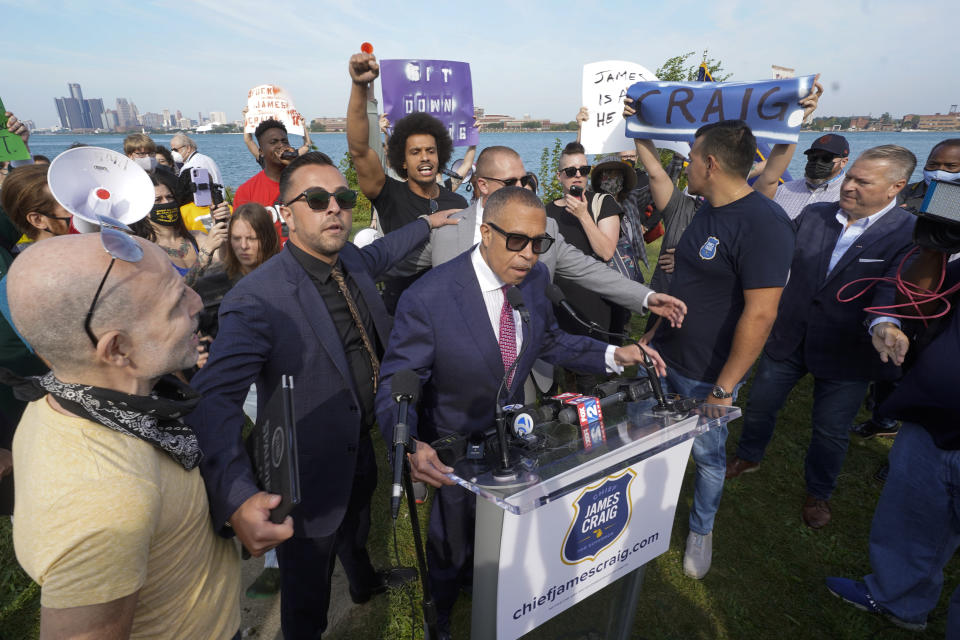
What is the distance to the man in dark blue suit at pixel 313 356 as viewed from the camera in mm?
2199

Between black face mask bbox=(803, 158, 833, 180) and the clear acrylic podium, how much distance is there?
450 centimetres

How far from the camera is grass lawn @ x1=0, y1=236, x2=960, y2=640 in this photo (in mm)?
3156

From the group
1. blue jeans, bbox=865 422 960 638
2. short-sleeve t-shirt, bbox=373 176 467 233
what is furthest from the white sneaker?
short-sleeve t-shirt, bbox=373 176 467 233

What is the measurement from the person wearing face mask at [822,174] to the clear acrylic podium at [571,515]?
4408 millimetres

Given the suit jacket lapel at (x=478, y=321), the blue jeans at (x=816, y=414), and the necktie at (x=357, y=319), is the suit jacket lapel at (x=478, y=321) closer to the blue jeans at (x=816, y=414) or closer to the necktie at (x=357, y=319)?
the necktie at (x=357, y=319)

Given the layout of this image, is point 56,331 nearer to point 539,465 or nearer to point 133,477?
point 133,477

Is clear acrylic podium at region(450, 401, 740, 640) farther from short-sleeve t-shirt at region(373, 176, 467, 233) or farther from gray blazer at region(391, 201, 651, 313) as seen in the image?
short-sleeve t-shirt at region(373, 176, 467, 233)

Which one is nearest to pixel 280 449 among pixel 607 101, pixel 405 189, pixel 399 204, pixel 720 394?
pixel 720 394

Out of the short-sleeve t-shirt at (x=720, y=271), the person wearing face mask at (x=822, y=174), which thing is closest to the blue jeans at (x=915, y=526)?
the short-sleeve t-shirt at (x=720, y=271)

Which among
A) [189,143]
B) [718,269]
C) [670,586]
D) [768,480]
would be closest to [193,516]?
[718,269]

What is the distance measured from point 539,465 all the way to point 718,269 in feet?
6.87

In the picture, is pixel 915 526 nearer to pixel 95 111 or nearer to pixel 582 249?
pixel 582 249

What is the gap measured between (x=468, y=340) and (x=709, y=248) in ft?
5.88

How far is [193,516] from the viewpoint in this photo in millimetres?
1451
